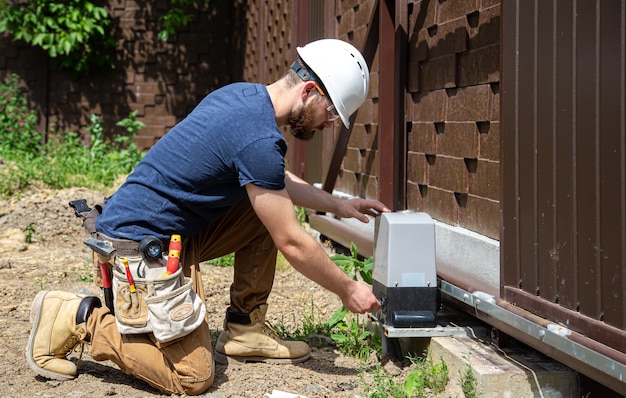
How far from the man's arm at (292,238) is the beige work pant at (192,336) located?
0.52 metres

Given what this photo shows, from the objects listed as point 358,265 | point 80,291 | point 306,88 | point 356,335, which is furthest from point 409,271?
point 80,291

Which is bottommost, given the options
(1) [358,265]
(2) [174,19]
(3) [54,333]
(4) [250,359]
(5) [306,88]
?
(4) [250,359]

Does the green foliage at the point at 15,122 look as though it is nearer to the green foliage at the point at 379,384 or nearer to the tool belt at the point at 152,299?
the tool belt at the point at 152,299

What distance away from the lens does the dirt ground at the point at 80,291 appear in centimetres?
310

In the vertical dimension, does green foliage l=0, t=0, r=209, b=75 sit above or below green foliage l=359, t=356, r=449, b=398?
above

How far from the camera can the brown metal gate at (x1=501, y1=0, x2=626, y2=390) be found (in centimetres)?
215

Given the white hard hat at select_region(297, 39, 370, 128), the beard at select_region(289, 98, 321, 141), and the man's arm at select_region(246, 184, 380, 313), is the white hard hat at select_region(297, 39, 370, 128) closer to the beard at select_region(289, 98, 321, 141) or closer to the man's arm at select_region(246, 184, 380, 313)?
the beard at select_region(289, 98, 321, 141)

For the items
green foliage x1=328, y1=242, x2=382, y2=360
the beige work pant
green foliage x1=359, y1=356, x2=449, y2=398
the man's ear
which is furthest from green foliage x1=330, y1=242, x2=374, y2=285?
the man's ear

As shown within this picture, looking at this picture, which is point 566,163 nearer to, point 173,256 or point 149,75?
point 173,256

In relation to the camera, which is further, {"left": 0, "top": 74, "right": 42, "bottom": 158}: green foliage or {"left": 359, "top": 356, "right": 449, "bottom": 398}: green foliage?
{"left": 0, "top": 74, "right": 42, "bottom": 158}: green foliage

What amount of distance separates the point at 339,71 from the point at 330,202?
61 centimetres

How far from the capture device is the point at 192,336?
3072 mm

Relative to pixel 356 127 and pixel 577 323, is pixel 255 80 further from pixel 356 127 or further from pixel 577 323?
pixel 577 323

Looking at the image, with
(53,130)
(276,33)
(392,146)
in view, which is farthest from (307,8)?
(53,130)
